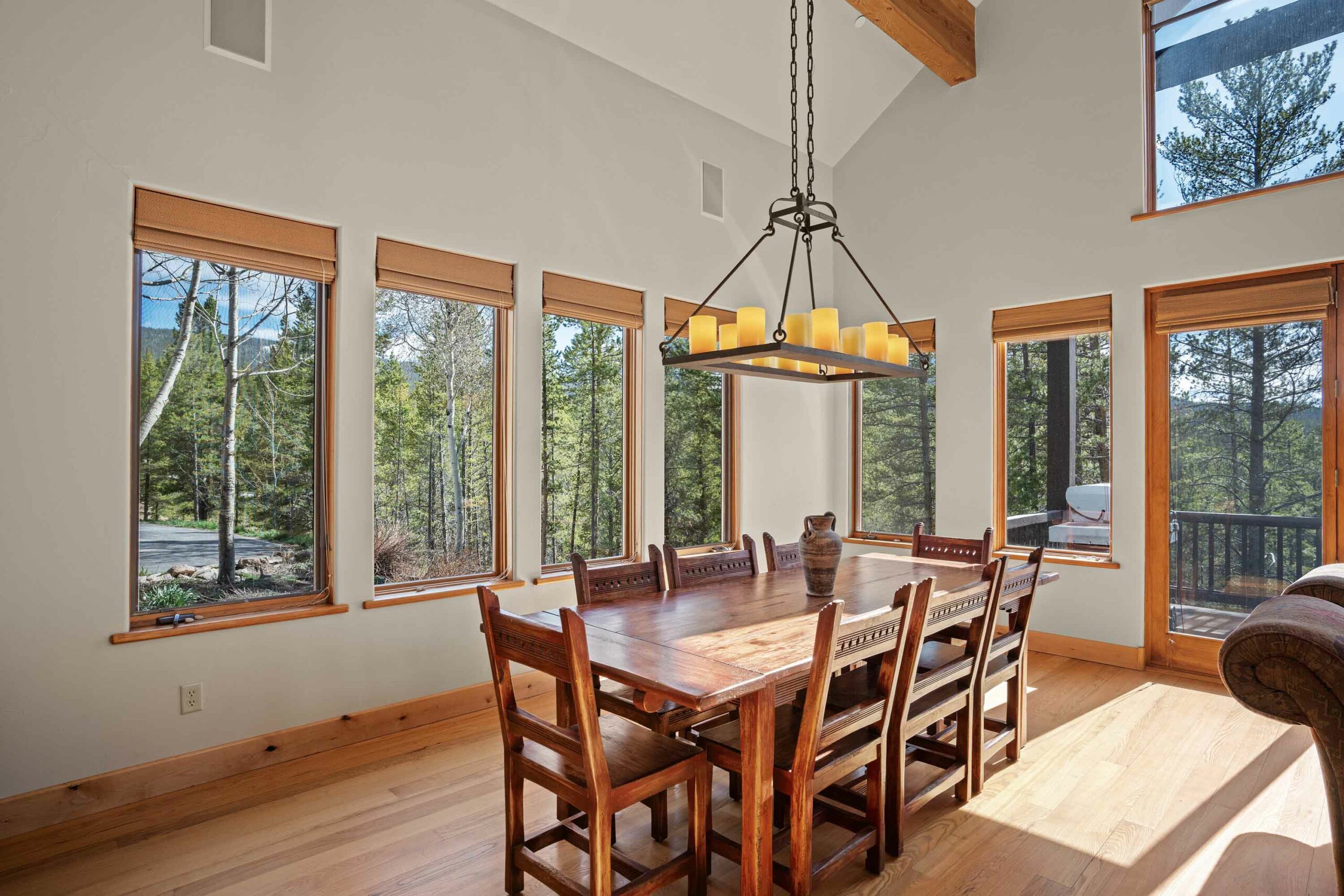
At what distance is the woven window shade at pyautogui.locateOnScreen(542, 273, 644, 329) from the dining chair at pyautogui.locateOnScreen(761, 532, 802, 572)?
1.66m

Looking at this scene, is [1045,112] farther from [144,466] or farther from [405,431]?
[144,466]

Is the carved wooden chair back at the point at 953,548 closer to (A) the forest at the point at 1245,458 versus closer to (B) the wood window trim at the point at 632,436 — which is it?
(A) the forest at the point at 1245,458

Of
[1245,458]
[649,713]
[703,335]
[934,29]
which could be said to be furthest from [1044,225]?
[649,713]

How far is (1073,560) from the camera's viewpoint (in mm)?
4684

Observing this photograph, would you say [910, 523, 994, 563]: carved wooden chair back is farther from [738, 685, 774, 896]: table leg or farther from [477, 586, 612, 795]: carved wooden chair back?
[477, 586, 612, 795]: carved wooden chair back

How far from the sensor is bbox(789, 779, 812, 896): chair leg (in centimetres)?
197

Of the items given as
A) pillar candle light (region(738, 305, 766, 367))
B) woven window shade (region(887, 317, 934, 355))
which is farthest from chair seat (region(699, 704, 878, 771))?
woven window shade (region(887, 317, 934, 355))

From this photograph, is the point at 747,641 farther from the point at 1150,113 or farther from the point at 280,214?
the point at 1150,113

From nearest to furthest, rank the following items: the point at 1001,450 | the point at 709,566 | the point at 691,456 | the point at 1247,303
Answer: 1. the point at 709,566
2. the point at 1247,303
3. the point at 691,456
4. the point at 1001,450

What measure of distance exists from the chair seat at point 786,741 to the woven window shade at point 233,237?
2.59m

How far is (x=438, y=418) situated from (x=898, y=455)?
137 inches

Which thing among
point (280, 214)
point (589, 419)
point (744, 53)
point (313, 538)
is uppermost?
point (744, 53)

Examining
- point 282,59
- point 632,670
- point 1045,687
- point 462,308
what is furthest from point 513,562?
point 1045,687

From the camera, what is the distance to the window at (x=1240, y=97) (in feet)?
12.9
